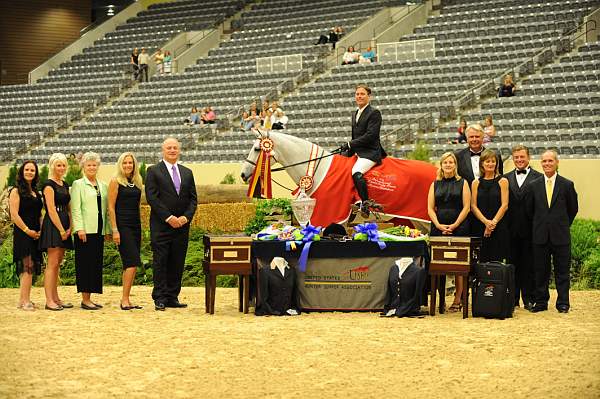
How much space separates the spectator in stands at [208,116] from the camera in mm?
26781

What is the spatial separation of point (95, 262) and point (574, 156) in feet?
37.0

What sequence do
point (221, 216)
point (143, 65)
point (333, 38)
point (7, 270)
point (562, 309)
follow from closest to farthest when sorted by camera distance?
point (562, 309), point (7, 270), point (221, 216), point (333, 38), point (143, 65)

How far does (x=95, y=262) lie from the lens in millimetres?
10406

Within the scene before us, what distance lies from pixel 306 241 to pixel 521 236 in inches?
92.3

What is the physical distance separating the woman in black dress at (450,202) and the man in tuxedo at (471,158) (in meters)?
0.31

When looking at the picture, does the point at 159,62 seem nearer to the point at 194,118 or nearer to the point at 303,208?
the point at 194,118

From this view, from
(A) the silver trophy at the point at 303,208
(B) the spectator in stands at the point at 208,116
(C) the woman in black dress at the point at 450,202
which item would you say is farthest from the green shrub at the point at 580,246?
(B) the spectator in stands at the point at 208,116

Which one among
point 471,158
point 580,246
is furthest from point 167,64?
point 471,158

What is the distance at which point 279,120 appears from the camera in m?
24.3

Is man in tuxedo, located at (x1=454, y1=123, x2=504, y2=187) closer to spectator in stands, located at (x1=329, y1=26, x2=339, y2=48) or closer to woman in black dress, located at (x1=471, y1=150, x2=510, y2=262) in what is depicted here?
woman in black dress, located at (x1=471, y1=150, x2=510, y2=262)

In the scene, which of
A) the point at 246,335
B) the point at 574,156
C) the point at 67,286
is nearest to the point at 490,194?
the point at 246,335

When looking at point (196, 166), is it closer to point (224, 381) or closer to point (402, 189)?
point (402, 189)

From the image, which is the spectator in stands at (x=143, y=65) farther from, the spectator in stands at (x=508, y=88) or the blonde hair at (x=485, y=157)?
the blonde hair at (x=485, y=157)

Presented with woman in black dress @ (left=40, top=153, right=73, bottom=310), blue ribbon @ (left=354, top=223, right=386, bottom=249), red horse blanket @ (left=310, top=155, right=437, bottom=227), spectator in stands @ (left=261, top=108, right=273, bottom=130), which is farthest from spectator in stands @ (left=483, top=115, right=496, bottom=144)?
woman in black dress @ (left=40, top=153, right=73, bottom=310)
